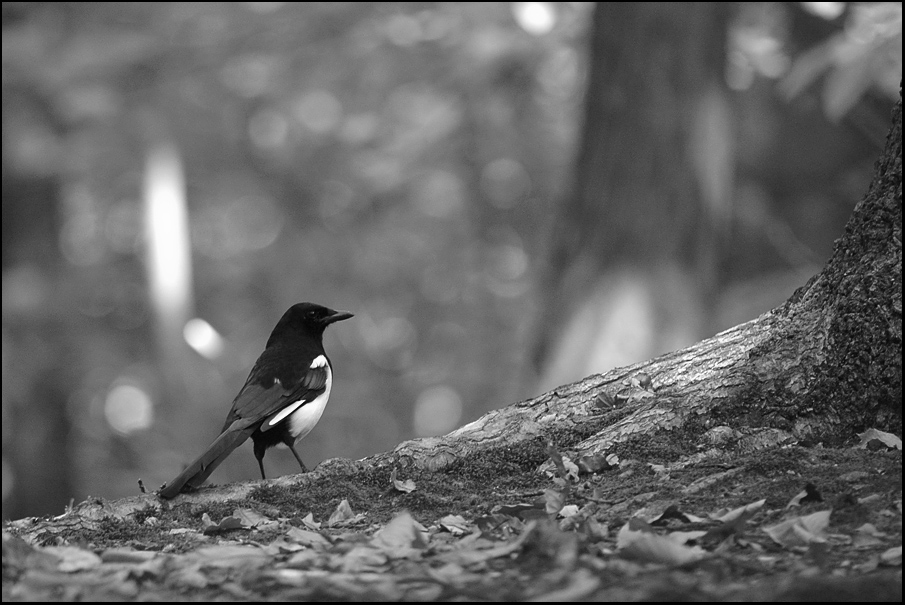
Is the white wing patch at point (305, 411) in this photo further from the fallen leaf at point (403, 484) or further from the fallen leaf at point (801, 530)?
the fallen leaf at point (801, 530)

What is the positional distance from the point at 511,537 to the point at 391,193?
1079 centimetres

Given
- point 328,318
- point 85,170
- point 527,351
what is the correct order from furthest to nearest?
point 85,170, point 527,351, point 328,318

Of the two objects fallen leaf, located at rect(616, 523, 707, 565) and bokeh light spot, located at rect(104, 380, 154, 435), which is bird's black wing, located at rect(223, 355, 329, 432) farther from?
bokeh light spot, located at rect(104, 380, 154, 435)

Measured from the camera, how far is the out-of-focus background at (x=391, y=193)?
7.09 meters

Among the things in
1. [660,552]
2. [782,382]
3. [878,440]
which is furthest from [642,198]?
[660,552]

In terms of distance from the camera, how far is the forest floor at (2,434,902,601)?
228cm

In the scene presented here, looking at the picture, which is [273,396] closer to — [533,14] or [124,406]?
[533,14]

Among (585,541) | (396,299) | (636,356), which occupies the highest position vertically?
(396,299)

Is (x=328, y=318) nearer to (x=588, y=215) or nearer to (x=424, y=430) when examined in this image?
(x=588, y=215)

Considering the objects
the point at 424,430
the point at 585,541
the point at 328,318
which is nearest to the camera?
the point at 585,541

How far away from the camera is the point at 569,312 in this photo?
22.6 ft

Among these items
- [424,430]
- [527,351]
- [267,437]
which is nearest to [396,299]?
[424,430]

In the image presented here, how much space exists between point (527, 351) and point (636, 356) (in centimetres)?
90

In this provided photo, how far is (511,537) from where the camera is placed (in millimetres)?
2842
